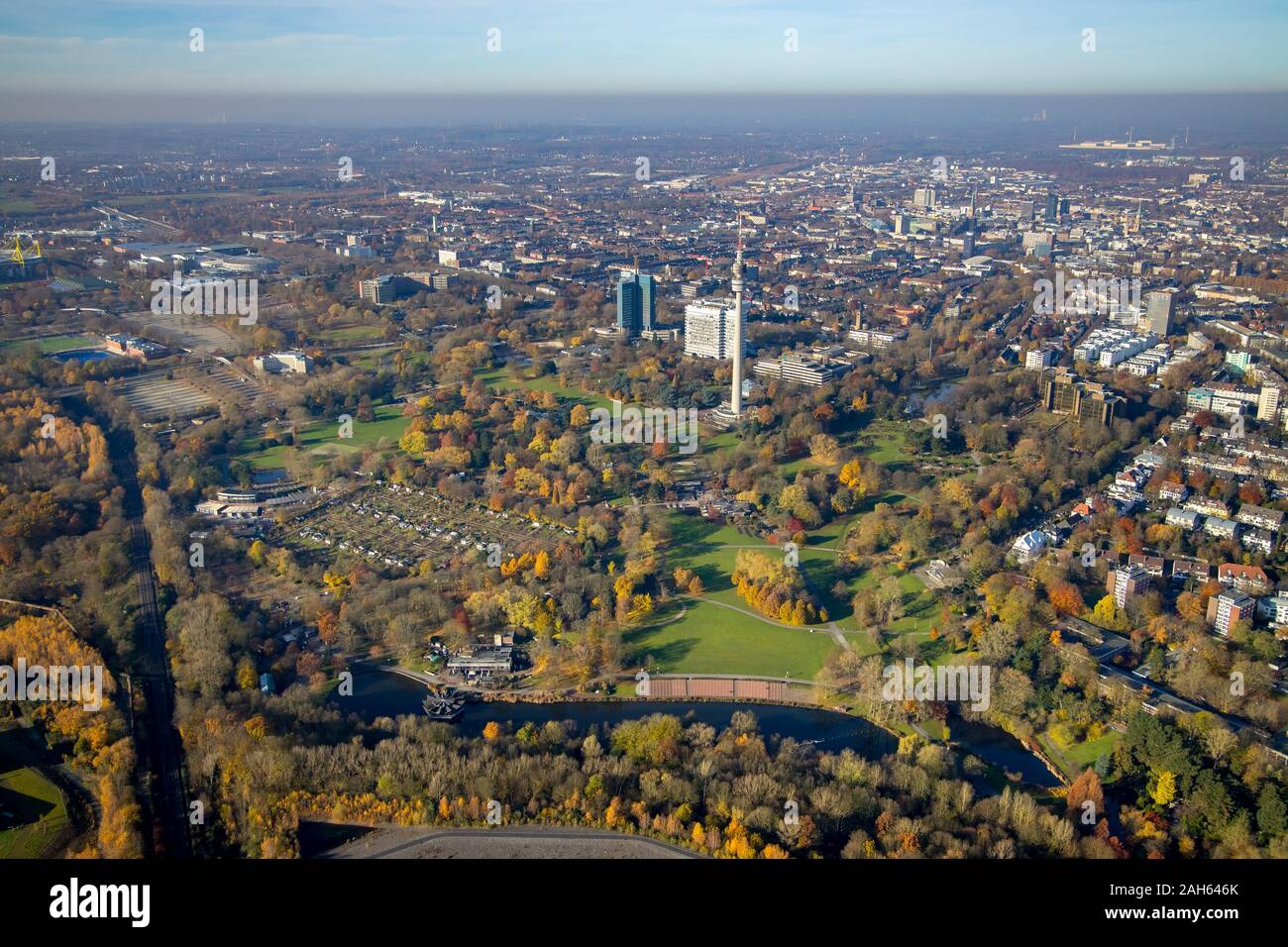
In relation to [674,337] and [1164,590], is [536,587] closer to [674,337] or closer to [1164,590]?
[1164,590]

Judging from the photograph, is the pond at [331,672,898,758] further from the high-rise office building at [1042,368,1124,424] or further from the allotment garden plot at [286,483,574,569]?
the high-rise office building at [1042,368,1124,424]

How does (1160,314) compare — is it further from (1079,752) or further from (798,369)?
(1079,752)

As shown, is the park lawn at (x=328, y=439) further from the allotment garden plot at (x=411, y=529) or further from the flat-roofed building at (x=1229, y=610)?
the flat-roofed building at (x=1229, y=610)

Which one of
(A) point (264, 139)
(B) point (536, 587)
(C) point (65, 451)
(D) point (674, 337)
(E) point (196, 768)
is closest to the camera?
(E) point (196, 768)

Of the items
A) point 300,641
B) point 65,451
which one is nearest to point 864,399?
point 300,641

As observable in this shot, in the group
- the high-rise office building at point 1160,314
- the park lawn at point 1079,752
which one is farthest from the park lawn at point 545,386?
the high-rise office building at point 1160,314

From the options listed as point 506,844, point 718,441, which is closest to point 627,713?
point 506,844
